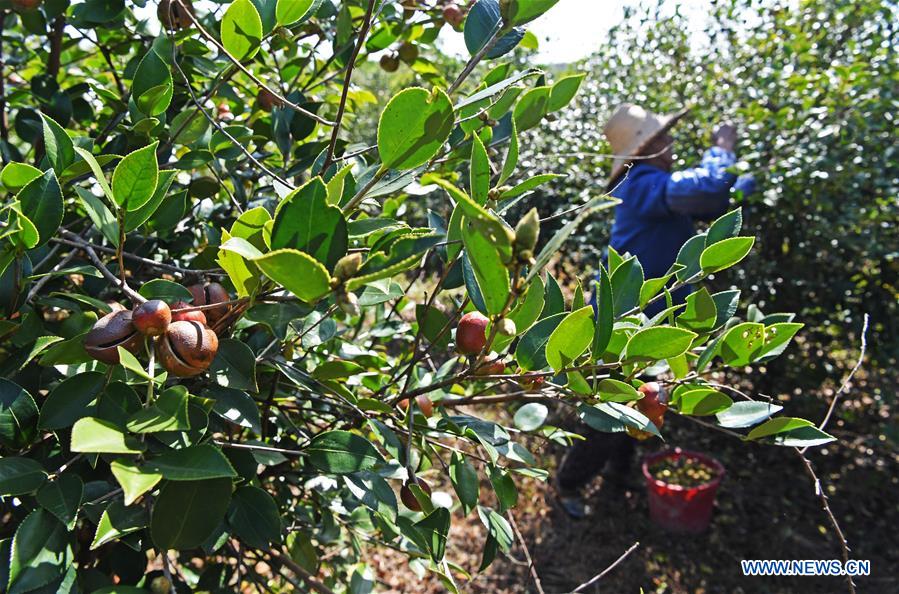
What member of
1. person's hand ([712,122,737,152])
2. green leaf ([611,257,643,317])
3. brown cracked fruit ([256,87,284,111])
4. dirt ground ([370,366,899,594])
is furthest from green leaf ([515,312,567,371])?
person's hand ([712,122,737,152])

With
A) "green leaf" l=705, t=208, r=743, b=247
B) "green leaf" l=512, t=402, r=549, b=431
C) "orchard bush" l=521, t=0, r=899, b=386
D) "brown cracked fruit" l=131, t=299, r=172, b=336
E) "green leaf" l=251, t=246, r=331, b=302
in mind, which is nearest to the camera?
"green leaf" l=251, t=246, r=331, b=302

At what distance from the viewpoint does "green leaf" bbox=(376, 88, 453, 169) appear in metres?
0.61

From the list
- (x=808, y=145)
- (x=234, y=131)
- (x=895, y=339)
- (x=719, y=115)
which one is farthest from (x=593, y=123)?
(x=234, y=131)

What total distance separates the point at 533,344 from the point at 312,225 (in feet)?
1.14

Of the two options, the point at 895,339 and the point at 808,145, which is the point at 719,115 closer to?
the point at 808,145

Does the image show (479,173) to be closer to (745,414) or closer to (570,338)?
(570,338)

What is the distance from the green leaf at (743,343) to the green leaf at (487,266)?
40cm

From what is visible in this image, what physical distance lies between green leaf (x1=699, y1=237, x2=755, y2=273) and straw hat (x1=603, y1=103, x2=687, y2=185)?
2.05m

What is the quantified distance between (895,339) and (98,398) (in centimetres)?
308

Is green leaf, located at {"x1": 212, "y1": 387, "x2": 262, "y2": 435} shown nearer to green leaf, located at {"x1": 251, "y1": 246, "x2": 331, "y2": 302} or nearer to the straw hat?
green leaf, located at {"x1": 251, "y1": 246, "x2": 331, "y2": 302}

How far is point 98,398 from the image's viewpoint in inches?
24.2

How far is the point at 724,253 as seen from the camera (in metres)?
0.80

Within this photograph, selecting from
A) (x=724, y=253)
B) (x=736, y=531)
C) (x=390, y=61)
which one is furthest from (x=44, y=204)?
(x=736, y=531)

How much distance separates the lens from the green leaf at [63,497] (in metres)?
0.60
